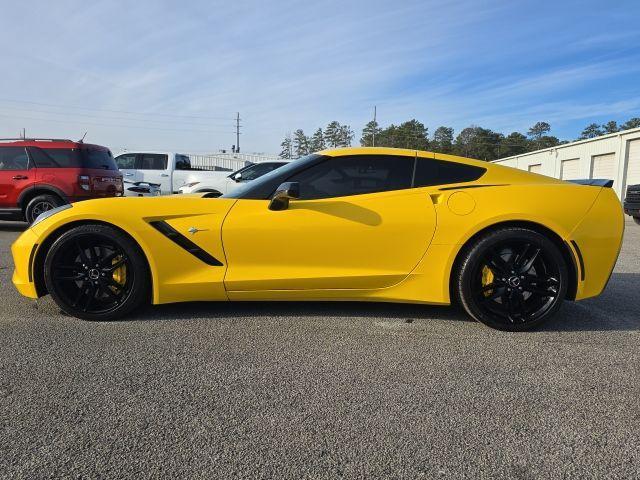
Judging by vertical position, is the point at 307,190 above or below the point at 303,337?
above

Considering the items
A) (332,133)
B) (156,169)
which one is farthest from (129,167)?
(332,133)

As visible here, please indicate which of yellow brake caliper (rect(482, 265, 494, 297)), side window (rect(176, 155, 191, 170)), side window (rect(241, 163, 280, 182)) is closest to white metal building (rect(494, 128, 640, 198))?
side window (rect(241, 163, 280, 182))

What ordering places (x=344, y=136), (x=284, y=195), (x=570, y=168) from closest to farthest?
(x=284, y=195) < (x=570, y=168) < (x=344, y=136)

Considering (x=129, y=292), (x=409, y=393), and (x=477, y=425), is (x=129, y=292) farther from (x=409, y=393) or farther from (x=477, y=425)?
(x=477, y=425)

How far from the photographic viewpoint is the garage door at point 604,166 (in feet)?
73.0

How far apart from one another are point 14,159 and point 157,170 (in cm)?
470

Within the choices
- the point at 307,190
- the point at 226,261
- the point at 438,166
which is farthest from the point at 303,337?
the point at 438,166

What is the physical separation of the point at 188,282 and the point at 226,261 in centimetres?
31

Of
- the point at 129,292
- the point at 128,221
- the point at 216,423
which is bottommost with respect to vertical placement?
the point at 216,423

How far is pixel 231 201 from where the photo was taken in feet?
11.2

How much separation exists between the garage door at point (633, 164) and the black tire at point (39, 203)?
2188 cm

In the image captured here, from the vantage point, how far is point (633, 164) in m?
20.5

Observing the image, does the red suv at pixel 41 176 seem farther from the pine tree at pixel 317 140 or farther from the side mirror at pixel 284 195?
the pine tree at pixel 317 140

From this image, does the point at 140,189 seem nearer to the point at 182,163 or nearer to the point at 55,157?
the point at 182,163
